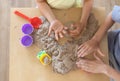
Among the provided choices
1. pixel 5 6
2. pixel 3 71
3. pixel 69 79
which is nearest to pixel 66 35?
pixel 69 79

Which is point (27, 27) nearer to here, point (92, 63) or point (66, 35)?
point (66, 35)

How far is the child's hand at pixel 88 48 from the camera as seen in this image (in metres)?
0.82

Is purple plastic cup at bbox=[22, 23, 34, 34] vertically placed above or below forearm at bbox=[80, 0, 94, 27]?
below

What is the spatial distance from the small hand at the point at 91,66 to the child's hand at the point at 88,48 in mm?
26

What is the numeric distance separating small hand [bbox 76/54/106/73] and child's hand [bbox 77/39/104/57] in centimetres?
3

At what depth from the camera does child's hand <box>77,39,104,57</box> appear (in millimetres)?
824

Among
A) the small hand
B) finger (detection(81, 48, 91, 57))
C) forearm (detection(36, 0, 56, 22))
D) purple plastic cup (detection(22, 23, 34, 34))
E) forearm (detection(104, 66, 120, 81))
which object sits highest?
forearm (detection(36, 0, 56, 22))

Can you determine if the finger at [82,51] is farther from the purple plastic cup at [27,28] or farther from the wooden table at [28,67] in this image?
the purple plastic cup at [27,28]

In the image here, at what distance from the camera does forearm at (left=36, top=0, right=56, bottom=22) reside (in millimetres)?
854

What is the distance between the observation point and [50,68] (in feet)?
2.66

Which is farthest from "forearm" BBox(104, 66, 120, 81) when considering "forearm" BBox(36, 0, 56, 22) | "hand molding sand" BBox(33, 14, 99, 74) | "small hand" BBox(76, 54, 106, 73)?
"forearm" BBox(36, 0, 56, 22)

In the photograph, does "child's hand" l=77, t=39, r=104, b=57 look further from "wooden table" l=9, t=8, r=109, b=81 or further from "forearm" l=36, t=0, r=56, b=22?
"forearm" l=36, t=0, r=56, b=22

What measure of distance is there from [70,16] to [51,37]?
12 centimetres

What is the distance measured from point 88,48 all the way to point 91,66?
0.21ft
